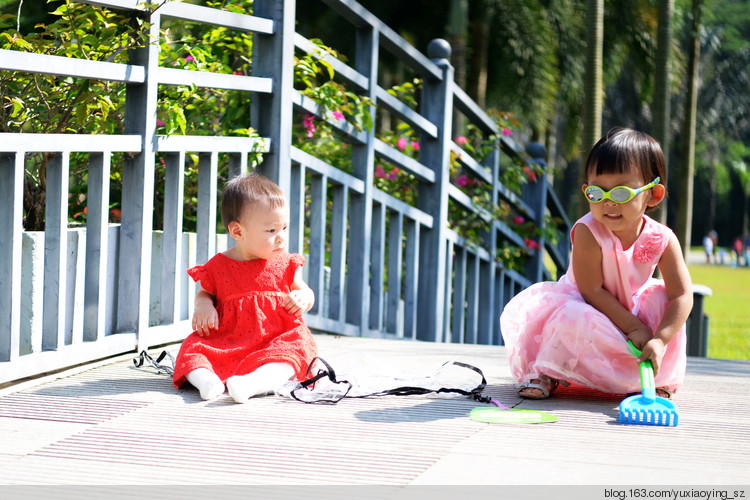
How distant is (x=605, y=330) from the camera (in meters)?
3.36

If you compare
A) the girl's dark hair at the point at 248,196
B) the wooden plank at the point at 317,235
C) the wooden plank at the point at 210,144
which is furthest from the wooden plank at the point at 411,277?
the girl's dark hair at the point at 248,196

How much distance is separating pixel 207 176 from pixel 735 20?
50.6 metres

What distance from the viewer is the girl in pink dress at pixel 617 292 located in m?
3.31

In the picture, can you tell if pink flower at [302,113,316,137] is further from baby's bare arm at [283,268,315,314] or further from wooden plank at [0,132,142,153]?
baby's bare arm at [283,268,315,314]

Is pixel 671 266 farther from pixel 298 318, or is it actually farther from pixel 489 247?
pixel 489 247

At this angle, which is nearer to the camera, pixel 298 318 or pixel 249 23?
pixel 298 318

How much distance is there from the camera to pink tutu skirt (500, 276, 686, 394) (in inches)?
133

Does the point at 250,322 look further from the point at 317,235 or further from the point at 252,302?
the point at 317,235

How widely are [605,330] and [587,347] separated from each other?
0.09 metres

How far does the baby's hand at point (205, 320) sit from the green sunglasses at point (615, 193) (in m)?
1.40

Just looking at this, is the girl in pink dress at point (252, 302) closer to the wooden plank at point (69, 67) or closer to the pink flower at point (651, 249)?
the wooden plank at point (69, 67)
